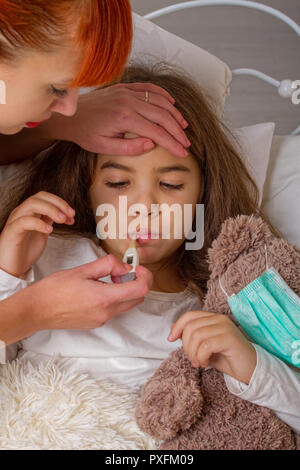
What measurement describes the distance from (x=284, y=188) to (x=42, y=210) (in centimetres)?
78

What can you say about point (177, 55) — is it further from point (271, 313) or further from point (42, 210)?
point (271, 313)

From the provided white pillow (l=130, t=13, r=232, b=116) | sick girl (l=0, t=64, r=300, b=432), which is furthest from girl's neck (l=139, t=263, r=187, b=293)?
white pillow (l=130, t=13, r=232, b=116)

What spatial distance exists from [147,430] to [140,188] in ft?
1.61

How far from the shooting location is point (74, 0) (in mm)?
881

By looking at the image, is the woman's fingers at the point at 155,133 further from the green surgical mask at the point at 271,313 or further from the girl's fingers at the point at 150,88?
the green surgical mask at the point at 271,313

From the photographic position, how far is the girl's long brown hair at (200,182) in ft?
4.61

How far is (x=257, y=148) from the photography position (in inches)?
63.9

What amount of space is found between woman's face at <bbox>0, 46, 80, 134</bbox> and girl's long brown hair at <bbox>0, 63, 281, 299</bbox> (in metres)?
0.35

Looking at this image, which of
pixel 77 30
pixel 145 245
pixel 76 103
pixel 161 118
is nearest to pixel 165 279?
pixel 145 245

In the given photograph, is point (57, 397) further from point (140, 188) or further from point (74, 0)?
point (74, 0)

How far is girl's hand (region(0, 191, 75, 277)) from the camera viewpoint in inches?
43.6

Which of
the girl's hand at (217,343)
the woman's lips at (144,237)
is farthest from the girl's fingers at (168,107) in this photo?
the girl's hand at (217,343)

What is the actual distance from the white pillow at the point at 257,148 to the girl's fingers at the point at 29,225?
2.25 ft
